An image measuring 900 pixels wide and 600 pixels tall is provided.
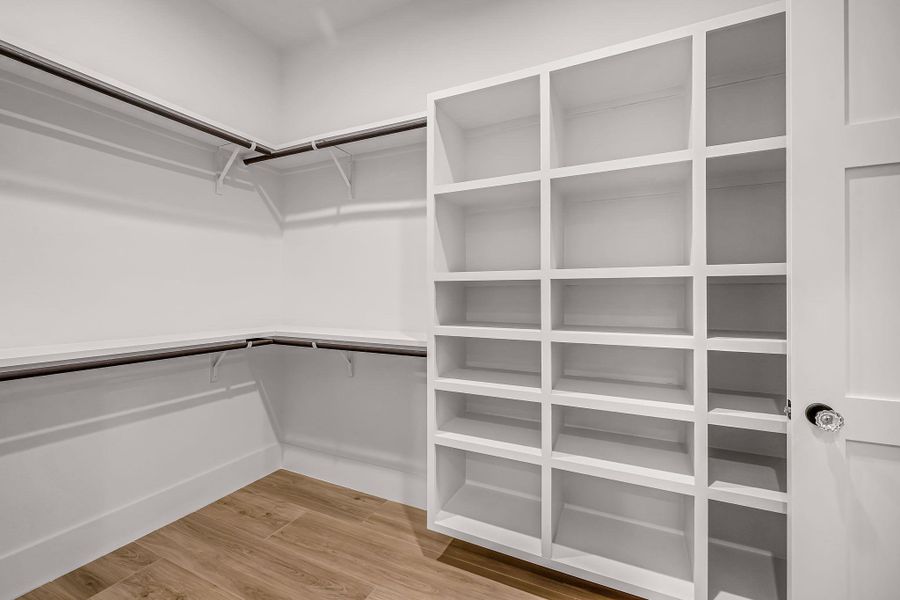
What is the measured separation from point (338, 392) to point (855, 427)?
7.08ft

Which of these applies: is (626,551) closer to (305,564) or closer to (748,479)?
(748,479)

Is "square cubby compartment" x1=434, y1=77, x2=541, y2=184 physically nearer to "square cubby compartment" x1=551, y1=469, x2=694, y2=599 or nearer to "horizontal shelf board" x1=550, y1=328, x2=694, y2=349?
"horizontal shelf board" x1=550, y1=328, x2=694, y2=349

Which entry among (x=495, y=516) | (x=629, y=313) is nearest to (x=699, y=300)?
(x=629, y=313)

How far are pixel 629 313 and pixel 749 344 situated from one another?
1.61 ft

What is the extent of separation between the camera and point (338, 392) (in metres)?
2.30

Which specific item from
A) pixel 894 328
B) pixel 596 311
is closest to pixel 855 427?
pixel 894 328

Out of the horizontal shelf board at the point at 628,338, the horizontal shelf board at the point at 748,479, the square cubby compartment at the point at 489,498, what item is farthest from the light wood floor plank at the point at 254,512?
the horizontal shelf board at the point at 748,479

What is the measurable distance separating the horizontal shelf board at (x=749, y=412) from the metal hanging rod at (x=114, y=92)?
226cm

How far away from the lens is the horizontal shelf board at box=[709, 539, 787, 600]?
1.25 meters

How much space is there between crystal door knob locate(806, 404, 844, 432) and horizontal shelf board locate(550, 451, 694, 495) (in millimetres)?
366

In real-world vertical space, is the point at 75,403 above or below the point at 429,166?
below

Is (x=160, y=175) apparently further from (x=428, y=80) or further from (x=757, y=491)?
(x=757, y=491)

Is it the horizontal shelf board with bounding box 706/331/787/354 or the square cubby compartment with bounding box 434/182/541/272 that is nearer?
the horizontal shelf board with bounding box 706/331/787/354

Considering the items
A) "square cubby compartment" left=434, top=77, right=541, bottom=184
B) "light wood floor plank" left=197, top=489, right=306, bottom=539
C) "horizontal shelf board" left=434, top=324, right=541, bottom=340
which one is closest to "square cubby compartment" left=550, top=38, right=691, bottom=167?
"square cubby compartment" left=434, top=77, right=541, bottom=184
